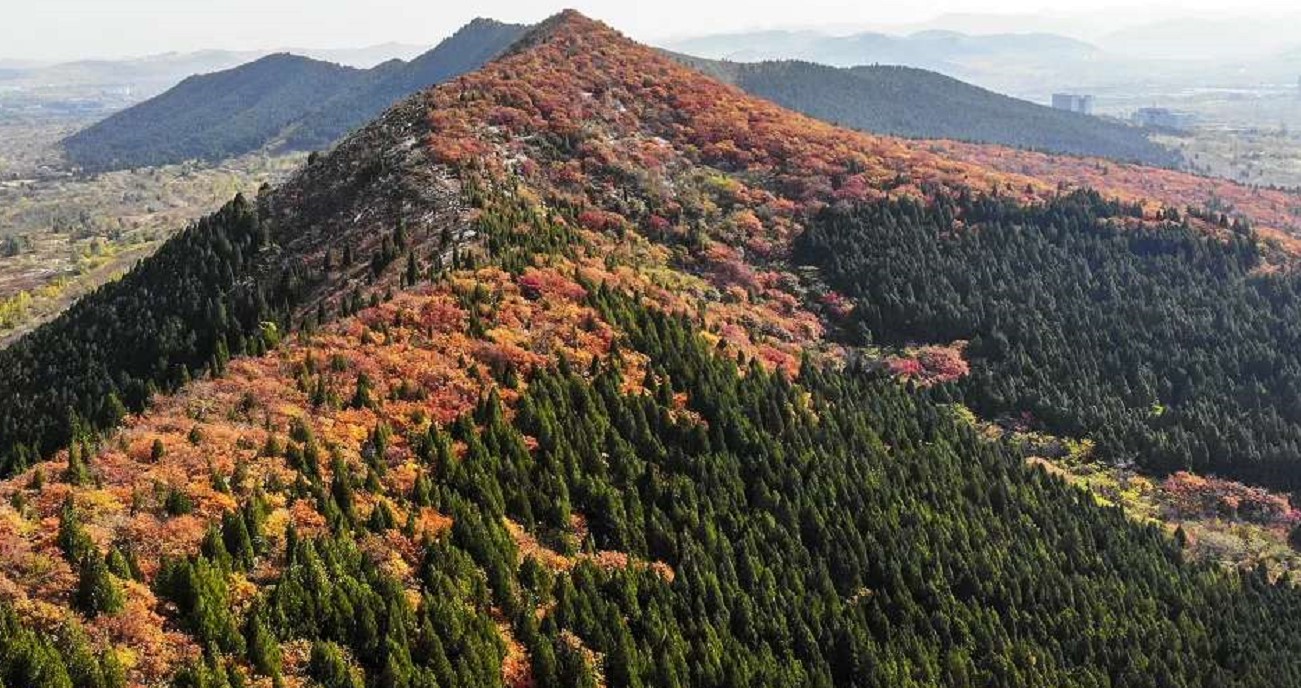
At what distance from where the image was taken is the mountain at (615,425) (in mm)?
35250

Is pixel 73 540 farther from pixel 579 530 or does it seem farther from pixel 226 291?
pixel 226 291

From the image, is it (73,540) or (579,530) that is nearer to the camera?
(73,540)

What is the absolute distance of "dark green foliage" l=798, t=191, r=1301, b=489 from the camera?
8869 centimetres

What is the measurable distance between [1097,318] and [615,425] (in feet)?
225

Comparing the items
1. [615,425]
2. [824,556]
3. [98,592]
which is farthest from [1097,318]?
[98,592]

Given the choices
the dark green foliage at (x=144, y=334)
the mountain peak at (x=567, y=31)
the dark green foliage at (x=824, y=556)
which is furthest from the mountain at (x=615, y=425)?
the mountain peak at (x=567, y=31)

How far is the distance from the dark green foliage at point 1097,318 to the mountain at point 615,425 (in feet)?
1.71

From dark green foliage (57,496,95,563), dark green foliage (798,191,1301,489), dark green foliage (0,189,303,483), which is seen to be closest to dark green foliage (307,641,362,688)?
dark green foliage (57,496,95,563)

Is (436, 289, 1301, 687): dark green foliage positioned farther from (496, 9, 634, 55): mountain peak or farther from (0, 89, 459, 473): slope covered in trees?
(496, 9, 634, 55): mountain peak

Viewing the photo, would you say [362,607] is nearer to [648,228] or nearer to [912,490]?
[912,490]

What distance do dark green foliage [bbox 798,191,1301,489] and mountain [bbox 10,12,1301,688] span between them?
0.52 metres

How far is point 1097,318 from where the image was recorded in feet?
339

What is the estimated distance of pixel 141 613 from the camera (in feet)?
100

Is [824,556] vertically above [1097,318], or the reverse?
[1097,318]
